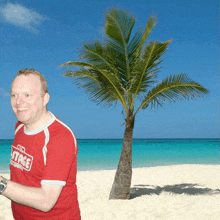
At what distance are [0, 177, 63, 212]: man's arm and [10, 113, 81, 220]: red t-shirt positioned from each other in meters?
0.05

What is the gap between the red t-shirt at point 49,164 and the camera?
1.56 metres

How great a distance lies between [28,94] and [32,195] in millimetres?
538

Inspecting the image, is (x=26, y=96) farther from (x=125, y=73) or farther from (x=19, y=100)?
(x=125, y=73)

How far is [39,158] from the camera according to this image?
1.70 meters

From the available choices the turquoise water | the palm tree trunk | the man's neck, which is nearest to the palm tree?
the palm tree trunk

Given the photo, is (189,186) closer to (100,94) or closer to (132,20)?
(100,94)

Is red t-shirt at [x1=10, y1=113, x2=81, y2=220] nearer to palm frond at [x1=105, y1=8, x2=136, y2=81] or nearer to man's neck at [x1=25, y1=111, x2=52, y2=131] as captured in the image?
man's neck at [x1=25, y1=111, x2=52, y2=131]

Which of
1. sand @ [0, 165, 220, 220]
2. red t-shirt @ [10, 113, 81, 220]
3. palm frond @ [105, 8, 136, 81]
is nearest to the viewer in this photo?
red t-shirt @ [10, 113, 81, 220]

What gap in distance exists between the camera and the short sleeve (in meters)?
1.54

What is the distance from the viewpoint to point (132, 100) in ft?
25.4

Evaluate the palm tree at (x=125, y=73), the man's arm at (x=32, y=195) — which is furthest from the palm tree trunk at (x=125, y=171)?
the man's arm at (x=32, y=195)

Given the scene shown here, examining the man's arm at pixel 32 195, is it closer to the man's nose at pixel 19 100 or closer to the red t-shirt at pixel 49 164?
the red t-shirt at pixel 49 164

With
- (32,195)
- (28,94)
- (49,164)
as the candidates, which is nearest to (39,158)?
(49,164)

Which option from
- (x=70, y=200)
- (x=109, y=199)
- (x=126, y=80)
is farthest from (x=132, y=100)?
(x=70, y=200)
